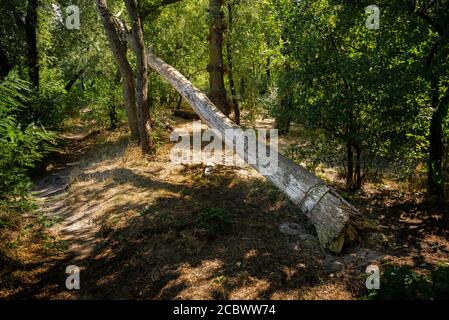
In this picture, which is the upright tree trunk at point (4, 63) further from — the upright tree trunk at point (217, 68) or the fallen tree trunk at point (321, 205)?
the fallen tree trunk at point (321, 205)

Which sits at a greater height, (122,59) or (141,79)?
(122,59)

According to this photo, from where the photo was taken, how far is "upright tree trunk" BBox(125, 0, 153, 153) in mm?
9758

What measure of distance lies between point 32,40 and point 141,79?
6726 millimetres

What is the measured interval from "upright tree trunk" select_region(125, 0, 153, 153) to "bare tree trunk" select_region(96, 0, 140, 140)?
0.99 meters

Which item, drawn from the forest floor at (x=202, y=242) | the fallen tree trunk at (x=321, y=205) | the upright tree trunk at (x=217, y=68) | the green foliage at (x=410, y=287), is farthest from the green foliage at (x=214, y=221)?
the upright tree trunk at (x=217, y=68)

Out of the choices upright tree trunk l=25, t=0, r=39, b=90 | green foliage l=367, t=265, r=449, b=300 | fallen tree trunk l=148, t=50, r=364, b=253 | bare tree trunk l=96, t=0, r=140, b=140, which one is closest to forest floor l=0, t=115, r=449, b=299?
fallen tree trunk l=148, t=50, r=364, b=253

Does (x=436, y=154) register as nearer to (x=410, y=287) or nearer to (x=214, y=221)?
(x=410, y=287)

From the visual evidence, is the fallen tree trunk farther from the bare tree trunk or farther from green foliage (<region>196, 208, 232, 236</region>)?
the bare tree trunk

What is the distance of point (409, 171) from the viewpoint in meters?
7.57

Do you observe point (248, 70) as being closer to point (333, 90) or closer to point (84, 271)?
point (333, 90)

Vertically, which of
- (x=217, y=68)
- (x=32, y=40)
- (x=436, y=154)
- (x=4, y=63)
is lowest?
(x=436, y=154)

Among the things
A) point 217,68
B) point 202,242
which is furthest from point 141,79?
point 202,242

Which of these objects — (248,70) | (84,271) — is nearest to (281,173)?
(84,271)

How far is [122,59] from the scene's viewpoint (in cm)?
1116
